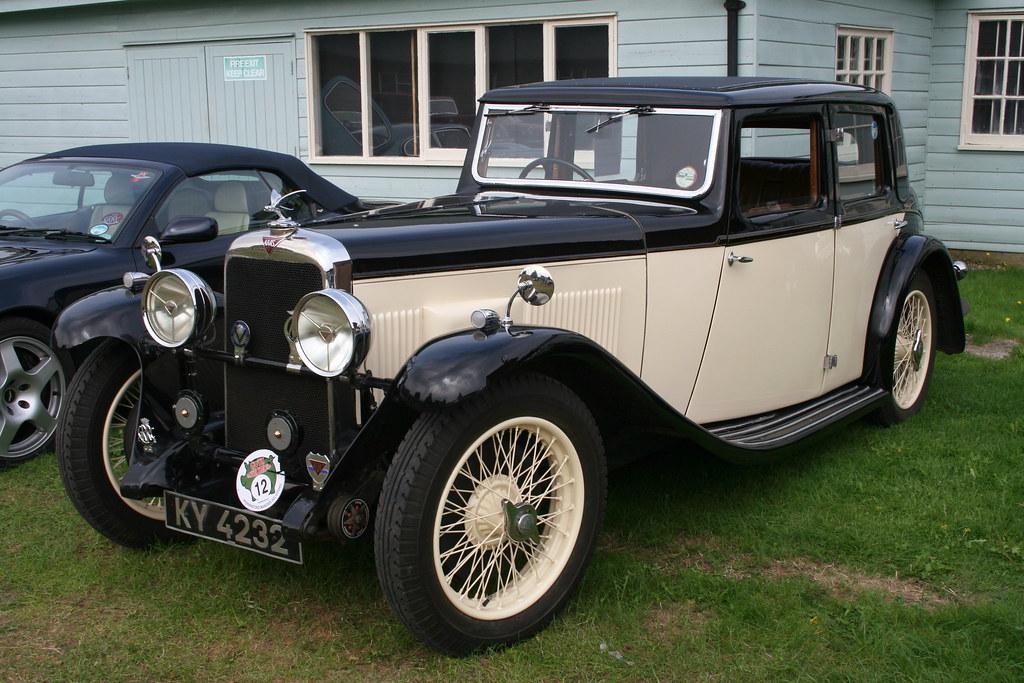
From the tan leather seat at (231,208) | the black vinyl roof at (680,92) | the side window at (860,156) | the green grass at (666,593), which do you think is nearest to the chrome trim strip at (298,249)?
the green grass at (666,593)

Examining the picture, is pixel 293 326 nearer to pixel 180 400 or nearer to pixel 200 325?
pixel 200 325

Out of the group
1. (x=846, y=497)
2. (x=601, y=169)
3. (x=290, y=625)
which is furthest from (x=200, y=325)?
(x=846, y=497)

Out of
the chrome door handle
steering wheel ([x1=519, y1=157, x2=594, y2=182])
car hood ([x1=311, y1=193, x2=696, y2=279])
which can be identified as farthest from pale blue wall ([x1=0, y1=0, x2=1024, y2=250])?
car hood ([x1=311, y1=193, x2=696, y2=279])

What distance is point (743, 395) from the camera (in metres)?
4.65

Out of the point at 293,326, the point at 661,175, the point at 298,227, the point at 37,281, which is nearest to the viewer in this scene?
the point at 293,326

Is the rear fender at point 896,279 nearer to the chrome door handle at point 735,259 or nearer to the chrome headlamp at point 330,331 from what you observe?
the chrome door handle at point 735,259

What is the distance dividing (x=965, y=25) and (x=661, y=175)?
8.45m

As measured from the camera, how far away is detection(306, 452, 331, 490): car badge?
11.3 ft

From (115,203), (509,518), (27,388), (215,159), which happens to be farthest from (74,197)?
(509,518)

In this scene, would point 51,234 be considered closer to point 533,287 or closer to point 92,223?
point 92,223

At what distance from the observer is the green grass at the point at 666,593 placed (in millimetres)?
3320

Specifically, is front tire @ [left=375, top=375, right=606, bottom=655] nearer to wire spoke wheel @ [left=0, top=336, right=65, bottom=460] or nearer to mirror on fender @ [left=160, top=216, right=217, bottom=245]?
mirror on fender @ [left=160, top=216, right=217, bottom=245]

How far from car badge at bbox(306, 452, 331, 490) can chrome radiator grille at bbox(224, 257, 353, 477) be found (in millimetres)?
39

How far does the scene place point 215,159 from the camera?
20.2 feet
